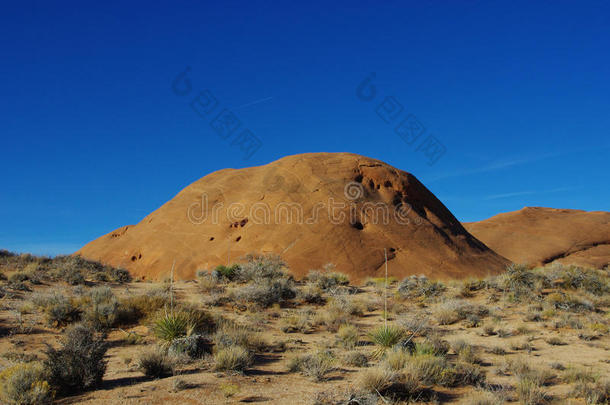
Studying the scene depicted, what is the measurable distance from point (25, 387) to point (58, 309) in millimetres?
5173

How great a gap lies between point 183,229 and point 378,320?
19159 mm

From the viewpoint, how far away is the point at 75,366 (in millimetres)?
5980

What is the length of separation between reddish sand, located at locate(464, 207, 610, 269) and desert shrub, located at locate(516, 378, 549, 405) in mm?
34139

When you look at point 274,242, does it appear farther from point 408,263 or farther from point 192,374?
point 192,374

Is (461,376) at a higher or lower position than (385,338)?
lower

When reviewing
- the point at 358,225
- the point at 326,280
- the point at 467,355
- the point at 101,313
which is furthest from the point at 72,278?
the point at 358,225

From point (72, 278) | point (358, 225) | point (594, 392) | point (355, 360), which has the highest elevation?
point (358, 225)

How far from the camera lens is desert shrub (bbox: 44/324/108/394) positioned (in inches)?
229

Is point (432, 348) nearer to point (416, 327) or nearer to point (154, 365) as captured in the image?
point (416, 327)

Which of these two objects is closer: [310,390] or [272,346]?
[310,390]

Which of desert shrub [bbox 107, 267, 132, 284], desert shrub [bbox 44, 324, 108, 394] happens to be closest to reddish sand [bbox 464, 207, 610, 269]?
desert shrub [bbox 107, 267, 132, 284]

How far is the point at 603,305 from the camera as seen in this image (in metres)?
14.8

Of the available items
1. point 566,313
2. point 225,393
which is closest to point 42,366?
point 225,393

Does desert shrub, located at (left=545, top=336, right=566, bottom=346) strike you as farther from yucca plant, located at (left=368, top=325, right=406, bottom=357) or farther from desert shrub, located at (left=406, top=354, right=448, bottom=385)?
desert shrub, located at (left=406, top=354, right=448, bottom=385)
